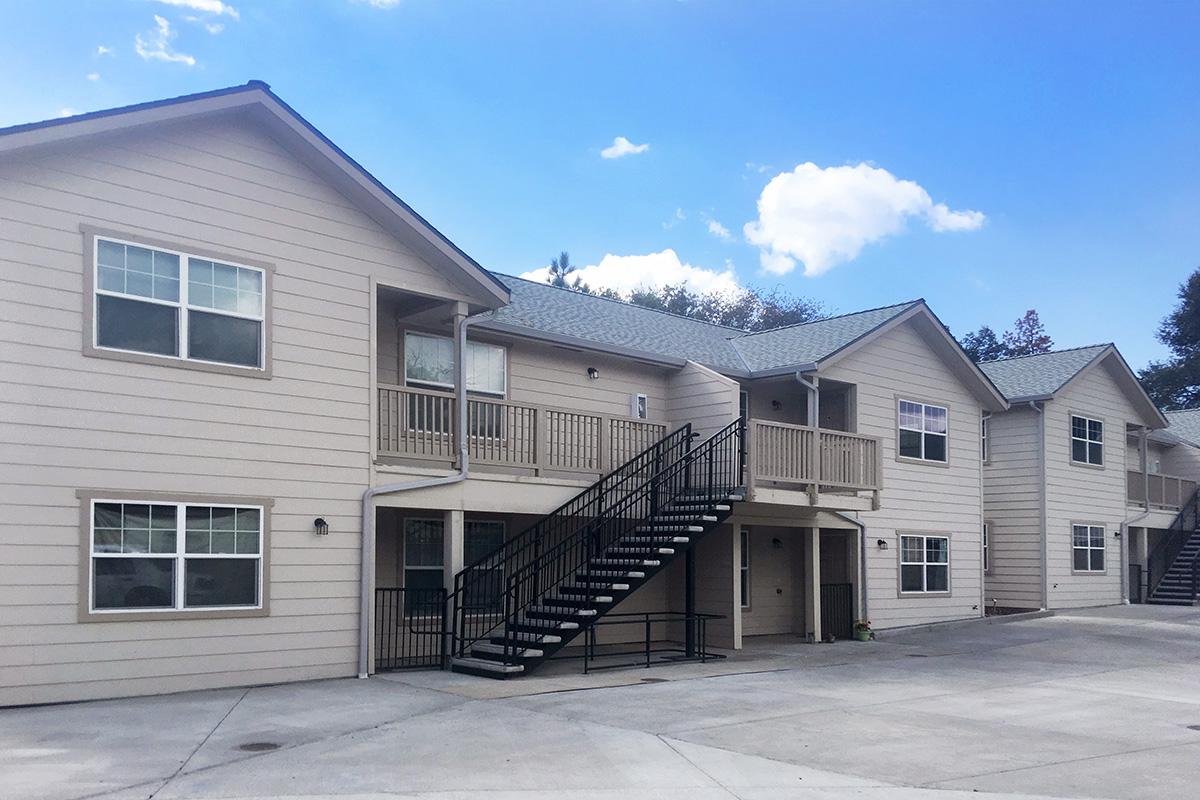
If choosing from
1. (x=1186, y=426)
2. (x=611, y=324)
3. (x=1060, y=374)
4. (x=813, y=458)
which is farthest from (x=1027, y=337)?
(x=813, y=458)

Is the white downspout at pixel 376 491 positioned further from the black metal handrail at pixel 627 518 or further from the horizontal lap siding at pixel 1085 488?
the horizontal lap siding at pixel 1085 488

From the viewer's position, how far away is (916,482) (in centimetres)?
2202

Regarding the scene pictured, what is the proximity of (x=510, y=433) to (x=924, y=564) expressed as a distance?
412 inches

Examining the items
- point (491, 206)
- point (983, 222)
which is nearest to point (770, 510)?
point (491, 206)

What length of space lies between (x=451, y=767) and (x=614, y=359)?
10.5 m

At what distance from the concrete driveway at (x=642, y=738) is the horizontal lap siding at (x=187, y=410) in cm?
62

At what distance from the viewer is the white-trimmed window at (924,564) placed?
21.7 m

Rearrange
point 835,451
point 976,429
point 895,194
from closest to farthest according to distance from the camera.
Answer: point 835,451
point 976,429
point 895,194

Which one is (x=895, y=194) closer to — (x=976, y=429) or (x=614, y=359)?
(x=976, y=429)

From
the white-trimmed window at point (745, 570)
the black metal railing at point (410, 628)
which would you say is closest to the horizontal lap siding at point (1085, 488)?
the white-trimmed window at point (745, 570)

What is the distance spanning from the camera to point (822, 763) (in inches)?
347

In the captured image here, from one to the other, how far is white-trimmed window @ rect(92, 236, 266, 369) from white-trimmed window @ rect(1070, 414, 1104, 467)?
69.0 feet

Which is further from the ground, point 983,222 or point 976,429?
point 983,222

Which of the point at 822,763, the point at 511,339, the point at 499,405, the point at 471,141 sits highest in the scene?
the point at 471,141
